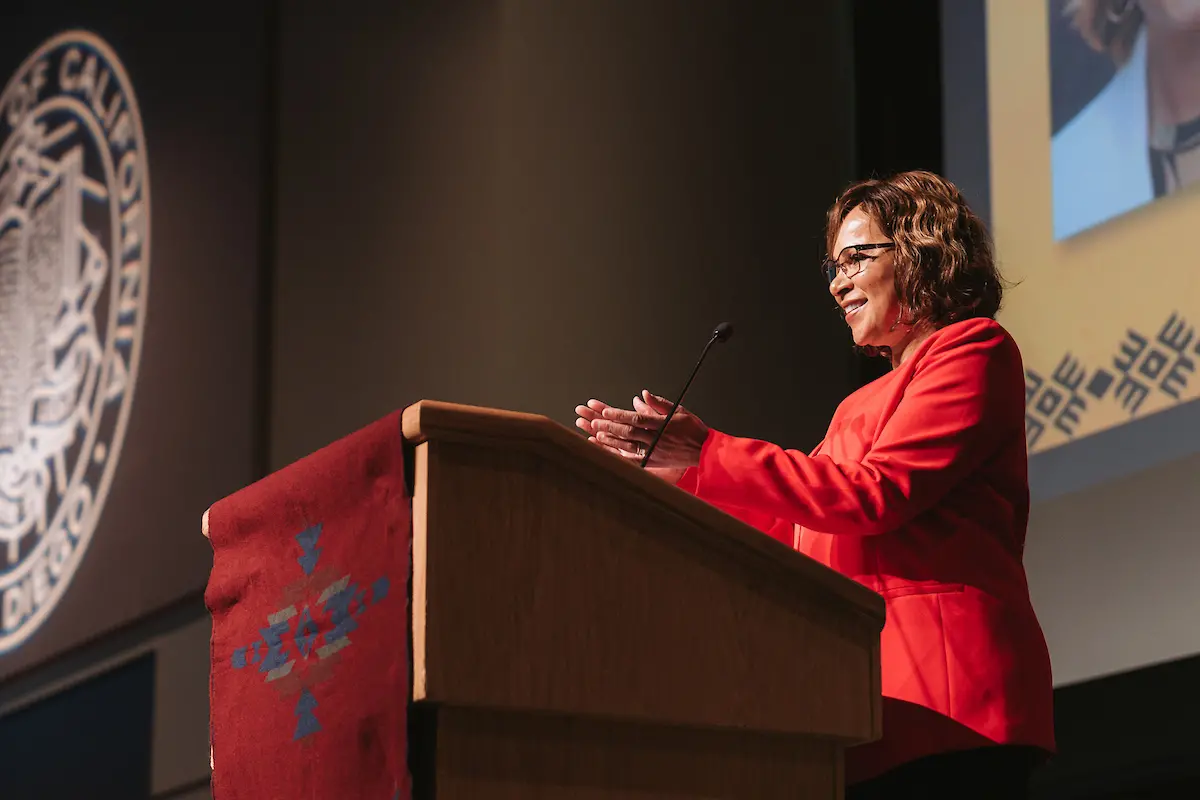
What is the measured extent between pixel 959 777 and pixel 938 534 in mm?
239

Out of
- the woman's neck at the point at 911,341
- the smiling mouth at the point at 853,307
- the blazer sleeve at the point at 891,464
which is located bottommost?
the blazer sleeve at the point at 891,464


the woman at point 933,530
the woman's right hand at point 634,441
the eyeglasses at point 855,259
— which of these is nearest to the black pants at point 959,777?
the woman at point 933,530

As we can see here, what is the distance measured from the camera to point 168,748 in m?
3.80

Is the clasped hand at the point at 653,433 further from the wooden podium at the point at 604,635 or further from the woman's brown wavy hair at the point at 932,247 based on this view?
the woman's brown wavy hair at the point at 932,247

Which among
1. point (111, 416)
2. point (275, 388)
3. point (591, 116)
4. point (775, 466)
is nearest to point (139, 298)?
point (111, 416)

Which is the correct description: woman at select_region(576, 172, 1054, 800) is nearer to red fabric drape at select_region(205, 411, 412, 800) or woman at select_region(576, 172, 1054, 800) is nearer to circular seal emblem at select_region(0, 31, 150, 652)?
red fabric drape at select_region(205, 411, 412, 800)

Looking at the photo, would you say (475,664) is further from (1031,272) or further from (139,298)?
(139,298)

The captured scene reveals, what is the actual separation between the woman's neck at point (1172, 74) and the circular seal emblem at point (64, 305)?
267 cm

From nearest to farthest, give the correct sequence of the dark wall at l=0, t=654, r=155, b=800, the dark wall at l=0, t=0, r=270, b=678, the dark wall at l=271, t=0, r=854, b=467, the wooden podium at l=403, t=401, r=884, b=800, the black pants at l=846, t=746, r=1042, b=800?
the wooden podium at l=403, t=401, r=884, b=800
the black pants at l=846, t=746, r=1042, b=800
the dark wall at l=271, t=0, r=854, b=467
the dark wall at l=0, t=0, r=270, b=678
the dark wall at l=0, t=654, r=155, b=800

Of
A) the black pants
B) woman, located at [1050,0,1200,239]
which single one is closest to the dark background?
woman, located at [1050,0,1200,239]

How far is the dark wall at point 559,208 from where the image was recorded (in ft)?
10.9

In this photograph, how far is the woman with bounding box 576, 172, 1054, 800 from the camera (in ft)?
5.02

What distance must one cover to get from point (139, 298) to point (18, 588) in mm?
979

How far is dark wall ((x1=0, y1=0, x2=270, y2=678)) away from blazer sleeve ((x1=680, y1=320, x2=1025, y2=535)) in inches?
85.8
